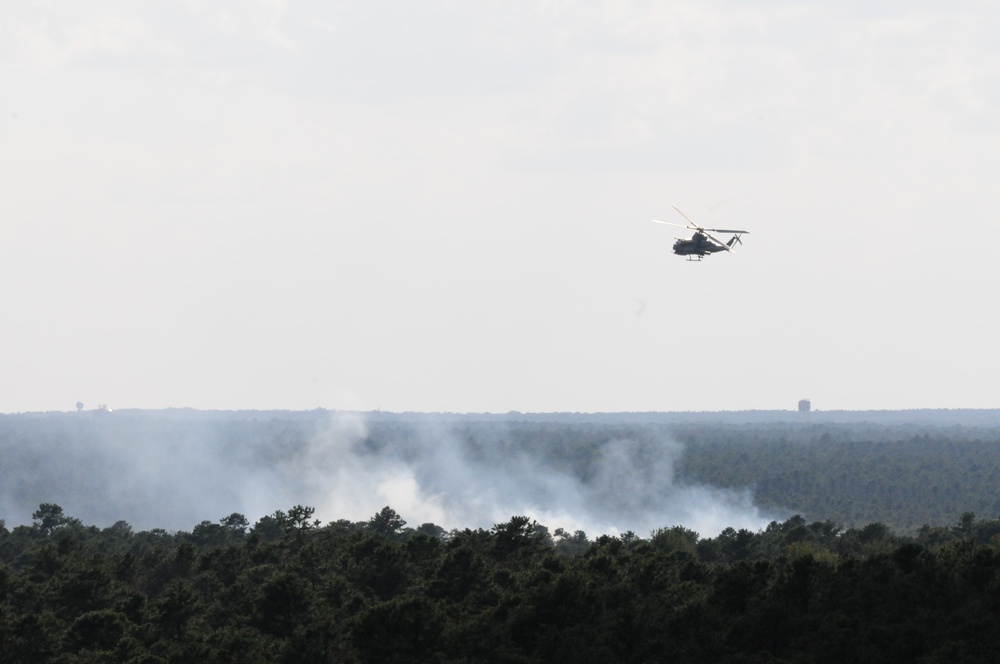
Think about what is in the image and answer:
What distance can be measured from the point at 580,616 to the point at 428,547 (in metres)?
30.7

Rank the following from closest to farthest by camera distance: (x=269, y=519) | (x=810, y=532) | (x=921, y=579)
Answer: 1. (x=921, y=579)
2. (x=810, y=532)
3. (x=269, y=519)

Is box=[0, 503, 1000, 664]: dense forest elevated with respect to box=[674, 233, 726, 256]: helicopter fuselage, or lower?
lower

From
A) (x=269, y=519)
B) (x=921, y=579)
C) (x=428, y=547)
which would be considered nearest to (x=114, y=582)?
(x=428, y=547)

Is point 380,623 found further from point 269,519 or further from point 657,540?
point 269,519

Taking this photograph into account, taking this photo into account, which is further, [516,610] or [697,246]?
[697,246]

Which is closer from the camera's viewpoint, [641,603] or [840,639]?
[840,639]

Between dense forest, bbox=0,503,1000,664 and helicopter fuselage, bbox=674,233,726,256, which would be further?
helicopter fuselage, bbox=674,233,726,256

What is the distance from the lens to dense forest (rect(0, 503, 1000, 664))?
261 feet

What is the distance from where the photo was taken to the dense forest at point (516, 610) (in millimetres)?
79625

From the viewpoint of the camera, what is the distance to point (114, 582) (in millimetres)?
109750

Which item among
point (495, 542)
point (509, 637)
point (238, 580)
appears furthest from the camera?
point (495, 542)

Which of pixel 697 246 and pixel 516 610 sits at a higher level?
pixel 697 246

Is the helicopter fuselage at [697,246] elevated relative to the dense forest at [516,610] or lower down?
elevated

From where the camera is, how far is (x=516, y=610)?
86.6m
